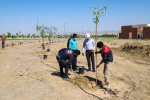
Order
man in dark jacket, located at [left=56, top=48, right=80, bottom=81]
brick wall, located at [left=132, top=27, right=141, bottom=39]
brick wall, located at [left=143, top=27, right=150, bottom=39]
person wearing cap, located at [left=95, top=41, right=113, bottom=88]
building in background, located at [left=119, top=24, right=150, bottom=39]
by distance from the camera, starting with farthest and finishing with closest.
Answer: brick wall, located at [left=132, top=27, right=141, bottom=39] < building in background, located at [left=119, top=24, right=150, bottom=39] < brick wall, located at [left=143, top=27, right=150, bottom=39] < man in dark jacket, located at [left=56, top=48, right=80, bottom=81] < person wearing cap, located at [left=95, top=41, right=113, bottom=88]

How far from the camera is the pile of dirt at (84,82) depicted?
17.8ft

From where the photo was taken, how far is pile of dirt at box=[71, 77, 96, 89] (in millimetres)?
5423

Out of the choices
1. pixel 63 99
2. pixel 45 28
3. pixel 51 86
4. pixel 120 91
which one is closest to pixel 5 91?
pixel 51 86

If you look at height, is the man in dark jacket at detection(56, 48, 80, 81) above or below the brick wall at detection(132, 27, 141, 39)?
below

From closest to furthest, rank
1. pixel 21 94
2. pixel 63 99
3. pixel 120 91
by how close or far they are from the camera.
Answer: pixel 63 99 → pixel 21 94 → pixel 120 91

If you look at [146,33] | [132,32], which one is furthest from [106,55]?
[132,32]

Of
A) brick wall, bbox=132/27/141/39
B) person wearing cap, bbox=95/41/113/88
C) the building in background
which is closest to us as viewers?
person wearing cap, bbox=95/41/113/88

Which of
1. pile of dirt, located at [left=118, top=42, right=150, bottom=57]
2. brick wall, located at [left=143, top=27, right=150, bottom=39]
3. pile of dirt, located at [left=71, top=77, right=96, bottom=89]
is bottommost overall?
pile of dirt, located at [left=71, top=77, right=96, bottom=89]

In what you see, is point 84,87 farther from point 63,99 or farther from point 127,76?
point 127,76

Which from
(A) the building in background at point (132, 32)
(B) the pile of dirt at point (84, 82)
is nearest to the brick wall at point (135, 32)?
(A) the building in background at point (132, 32)

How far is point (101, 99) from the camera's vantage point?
4.35 metres

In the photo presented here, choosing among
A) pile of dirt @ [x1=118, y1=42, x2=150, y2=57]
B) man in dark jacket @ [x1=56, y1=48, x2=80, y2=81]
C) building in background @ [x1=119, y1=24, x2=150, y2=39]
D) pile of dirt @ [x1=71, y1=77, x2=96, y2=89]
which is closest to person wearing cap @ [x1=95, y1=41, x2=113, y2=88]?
pile of dirt @ [x1=71, y1=77, x2=96, y2=89]

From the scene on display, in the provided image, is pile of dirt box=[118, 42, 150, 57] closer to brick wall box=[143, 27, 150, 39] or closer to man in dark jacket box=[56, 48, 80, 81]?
man in dark jacket box=[56, 48, 80, 81]

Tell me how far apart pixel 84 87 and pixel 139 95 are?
189 centimetres
